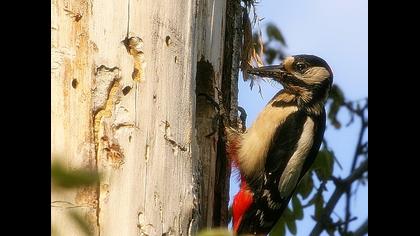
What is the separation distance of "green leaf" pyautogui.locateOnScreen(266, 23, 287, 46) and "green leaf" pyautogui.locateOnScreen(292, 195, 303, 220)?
3.88 ft

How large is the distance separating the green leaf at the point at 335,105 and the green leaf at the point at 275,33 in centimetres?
50

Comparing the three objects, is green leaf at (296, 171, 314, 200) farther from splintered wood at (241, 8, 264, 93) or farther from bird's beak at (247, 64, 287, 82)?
splintered wood at (241, 8, 264, 93)

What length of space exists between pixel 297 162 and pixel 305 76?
1.62 ft

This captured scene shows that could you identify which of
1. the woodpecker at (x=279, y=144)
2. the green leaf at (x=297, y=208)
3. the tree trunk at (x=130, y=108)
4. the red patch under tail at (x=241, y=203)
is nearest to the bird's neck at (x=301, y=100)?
the woodpecker at (x=279, y=144)

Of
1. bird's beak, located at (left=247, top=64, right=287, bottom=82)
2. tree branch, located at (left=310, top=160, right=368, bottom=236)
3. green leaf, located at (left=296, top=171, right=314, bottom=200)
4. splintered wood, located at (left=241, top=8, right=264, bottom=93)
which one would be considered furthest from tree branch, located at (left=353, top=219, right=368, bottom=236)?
splintered wood, located at (left=241, top=8, right=264, bottom=93)

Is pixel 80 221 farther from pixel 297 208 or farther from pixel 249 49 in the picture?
pixel 297 208

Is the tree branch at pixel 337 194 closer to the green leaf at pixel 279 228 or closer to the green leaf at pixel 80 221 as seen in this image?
the green leaf at pixel 279 228

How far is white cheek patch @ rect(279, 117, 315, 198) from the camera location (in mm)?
3995

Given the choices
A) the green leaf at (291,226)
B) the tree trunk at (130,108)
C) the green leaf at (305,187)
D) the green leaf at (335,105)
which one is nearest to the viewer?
the tree trunk at (130,108)

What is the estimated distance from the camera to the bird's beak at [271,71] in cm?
401

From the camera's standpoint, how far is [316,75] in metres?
4.25
